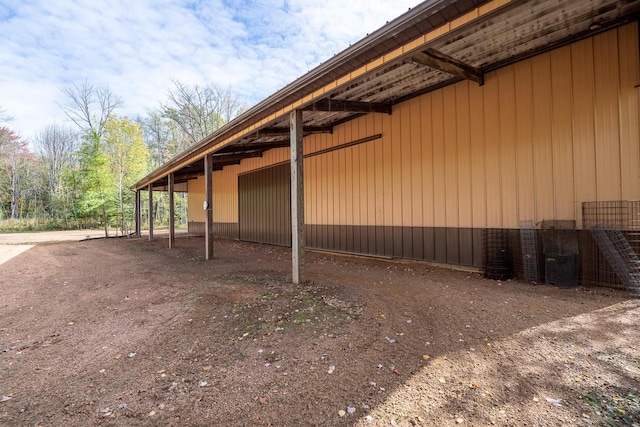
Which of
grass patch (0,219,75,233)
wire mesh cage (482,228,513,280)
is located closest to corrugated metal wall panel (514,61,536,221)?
wire mesh cage (482,228,513,280)

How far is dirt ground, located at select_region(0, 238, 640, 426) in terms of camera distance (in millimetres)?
1701

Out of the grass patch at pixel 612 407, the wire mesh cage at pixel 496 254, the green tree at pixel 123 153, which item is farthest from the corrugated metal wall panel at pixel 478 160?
the green tree at pixel 123 153

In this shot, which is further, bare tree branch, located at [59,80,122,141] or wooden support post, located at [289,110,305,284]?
bare tree branch, located at [59,80,122,141]

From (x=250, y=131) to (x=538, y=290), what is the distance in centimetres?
542

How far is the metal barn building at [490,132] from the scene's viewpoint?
144 inches

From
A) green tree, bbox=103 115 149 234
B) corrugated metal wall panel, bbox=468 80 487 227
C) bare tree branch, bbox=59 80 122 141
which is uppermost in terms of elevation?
bare tree branch, bbox=59 80 122 141

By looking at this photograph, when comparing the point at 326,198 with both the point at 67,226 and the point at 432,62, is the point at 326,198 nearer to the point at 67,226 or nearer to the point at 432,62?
the point at 432,62

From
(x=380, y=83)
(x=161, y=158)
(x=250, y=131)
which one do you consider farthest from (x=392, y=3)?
(x=161, y=158)

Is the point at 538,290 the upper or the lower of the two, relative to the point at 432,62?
lower

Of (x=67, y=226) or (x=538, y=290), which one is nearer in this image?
(x=538, y=290)

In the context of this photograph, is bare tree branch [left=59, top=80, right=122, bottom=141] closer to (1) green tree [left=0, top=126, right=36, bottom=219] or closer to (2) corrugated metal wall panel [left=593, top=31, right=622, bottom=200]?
(1) green tree [left=0, top=126, right=36, bottom=219]

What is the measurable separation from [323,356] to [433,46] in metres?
3.20

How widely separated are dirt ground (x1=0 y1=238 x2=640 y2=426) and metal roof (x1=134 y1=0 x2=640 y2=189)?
2.78 meters

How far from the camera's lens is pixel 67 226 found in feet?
75.2
